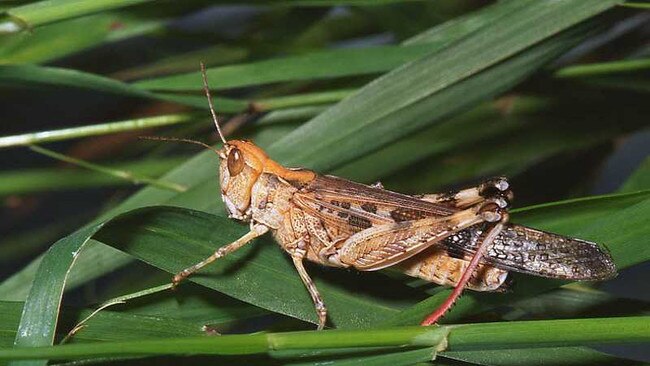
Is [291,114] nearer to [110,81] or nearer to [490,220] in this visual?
[110,81]

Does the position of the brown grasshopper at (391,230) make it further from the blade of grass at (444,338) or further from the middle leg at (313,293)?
the blade of grass at (444,338)

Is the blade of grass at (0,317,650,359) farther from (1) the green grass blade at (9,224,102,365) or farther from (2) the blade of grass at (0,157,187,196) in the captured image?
(2) the blade of grass at (0,157,187,196)

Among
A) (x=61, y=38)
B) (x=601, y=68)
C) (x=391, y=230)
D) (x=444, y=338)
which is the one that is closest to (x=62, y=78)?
(x=61, y=38)

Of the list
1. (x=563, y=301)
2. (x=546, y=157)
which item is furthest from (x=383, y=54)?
(x=546, y=157)

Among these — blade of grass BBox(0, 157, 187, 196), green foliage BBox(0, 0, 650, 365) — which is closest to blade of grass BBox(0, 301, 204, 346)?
green foliage BBox(0, 0, 650, 365)

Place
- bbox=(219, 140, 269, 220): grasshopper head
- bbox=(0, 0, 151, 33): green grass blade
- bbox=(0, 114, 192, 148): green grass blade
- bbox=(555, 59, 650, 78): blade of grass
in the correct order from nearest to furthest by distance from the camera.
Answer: bbox=(0, 0, 151, 33): green grass blade
bbox=(219, 140, 269, 220): grasshopper head
bbox=(0, 114, 192, 148): green grass blade
bbox=(555, 59, 650, 78): blade of grass

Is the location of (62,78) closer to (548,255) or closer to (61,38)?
(61,38)

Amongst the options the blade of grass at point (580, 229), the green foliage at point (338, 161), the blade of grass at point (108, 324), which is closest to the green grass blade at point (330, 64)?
the green foliage at point (338, 161)

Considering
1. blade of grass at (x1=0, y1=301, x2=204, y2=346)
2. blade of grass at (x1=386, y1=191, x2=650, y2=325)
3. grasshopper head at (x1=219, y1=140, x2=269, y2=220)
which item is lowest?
blade of grass at (x1=0, y1=301, x2=204, y2=346)
